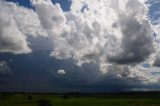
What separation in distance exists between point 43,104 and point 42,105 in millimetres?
455

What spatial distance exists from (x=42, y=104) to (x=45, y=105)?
3349mm

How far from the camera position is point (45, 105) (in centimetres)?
9825

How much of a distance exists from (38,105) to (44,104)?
7.81 feet

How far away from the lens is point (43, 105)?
323 feet

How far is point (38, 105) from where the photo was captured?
101 meters

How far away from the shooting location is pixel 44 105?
9831 centimetres

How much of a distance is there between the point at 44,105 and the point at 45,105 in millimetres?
335

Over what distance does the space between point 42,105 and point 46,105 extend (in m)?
1.70

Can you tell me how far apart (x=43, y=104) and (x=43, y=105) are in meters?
1.57

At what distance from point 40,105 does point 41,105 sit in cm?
40

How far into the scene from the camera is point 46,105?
98938mm

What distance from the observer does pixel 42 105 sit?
328ft

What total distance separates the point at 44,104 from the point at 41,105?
178cm
